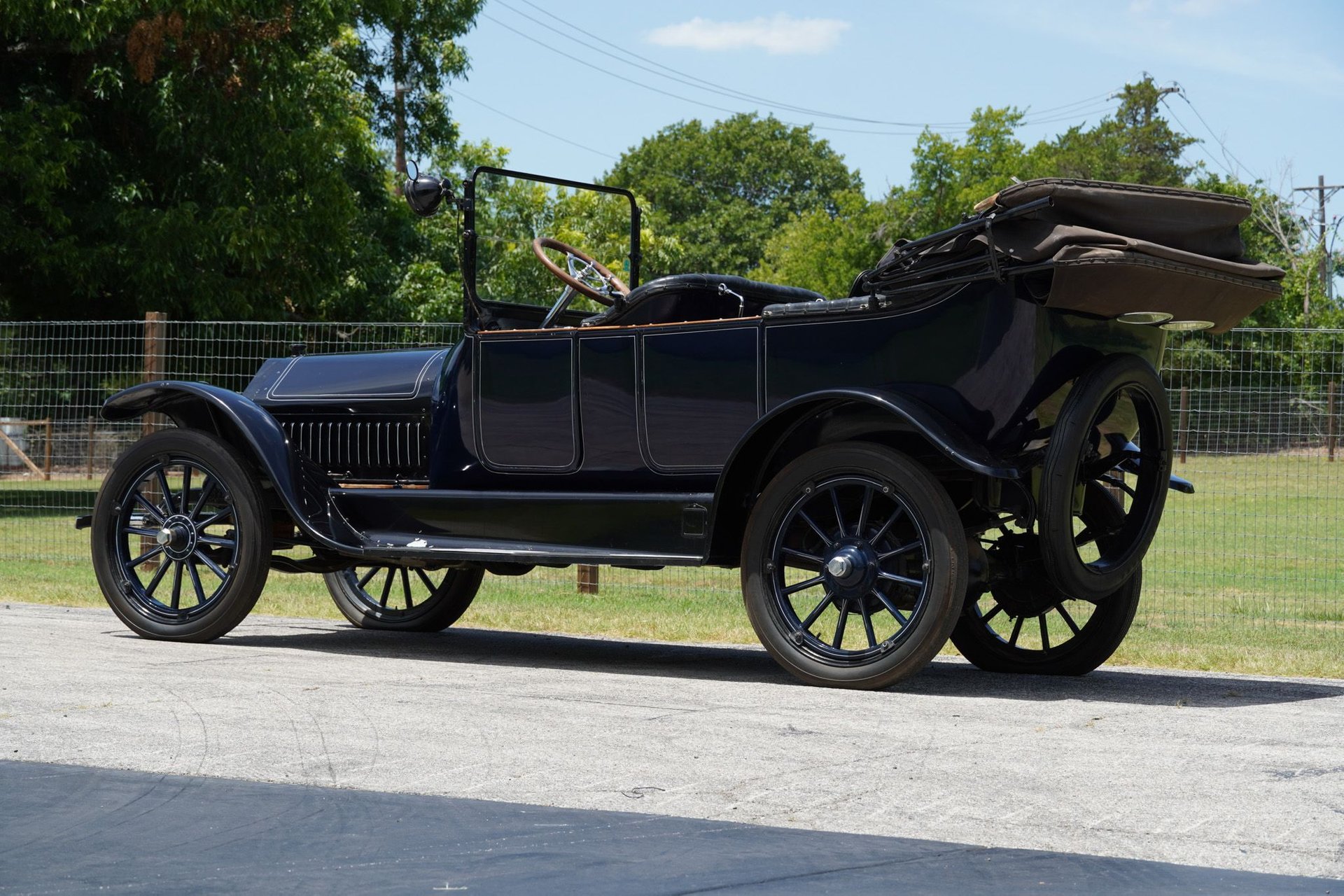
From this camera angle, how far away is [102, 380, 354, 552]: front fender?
7273 mm

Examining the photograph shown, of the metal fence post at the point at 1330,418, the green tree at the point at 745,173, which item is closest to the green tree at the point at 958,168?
the green tree at the point at 745,173

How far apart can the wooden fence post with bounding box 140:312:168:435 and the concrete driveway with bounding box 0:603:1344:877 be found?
4.67m

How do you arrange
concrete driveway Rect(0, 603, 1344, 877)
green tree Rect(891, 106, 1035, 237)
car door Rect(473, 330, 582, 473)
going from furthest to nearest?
green tree Rect(891, 106, 1035, 237) < car door Rect(473, 330, 582, 473) < concrete driveway Rect(0, 603, 1344, 877)

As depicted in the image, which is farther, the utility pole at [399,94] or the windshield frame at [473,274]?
the utility pole at [399,94]

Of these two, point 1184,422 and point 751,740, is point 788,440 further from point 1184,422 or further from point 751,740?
point 1184,422

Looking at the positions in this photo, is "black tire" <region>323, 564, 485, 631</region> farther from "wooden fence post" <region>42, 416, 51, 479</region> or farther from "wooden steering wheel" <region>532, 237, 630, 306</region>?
"wooden fence post" <region>42, 416, 51, 479</region>

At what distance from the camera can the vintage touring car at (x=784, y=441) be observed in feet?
18.8

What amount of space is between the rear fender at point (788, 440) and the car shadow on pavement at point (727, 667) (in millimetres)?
651

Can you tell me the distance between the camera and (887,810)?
394 cm

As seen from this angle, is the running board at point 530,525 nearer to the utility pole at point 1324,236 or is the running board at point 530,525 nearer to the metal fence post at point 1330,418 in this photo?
the metal fence post at point 1330,418

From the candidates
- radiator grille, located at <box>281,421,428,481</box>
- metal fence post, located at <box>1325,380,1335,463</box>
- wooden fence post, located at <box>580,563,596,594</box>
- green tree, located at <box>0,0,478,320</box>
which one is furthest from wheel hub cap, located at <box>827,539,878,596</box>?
green tree, located at <box>0,0,478,320</box>

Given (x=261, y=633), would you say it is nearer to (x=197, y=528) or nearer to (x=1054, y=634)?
(x=197, y=528)

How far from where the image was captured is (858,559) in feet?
19.4

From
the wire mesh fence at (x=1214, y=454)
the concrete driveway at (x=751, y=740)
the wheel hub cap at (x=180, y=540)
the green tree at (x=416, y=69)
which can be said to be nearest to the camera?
the concrete driveway at (x=751, y=740)
